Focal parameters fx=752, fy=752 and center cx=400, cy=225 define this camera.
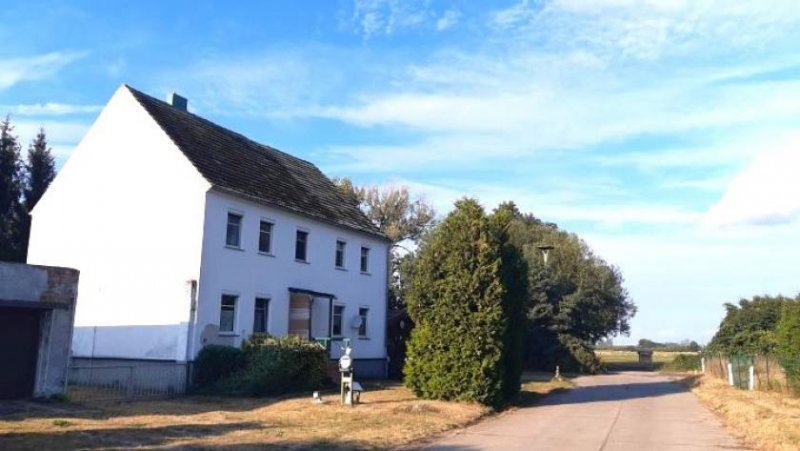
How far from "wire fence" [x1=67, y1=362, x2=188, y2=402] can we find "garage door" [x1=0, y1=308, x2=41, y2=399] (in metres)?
4.03

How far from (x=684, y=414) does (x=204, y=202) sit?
54.5 feet

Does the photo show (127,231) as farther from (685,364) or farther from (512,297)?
(685,364)

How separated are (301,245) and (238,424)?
15.3m

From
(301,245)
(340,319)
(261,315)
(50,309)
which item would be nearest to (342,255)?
(340,319)

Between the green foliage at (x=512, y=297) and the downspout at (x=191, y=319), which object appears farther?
the downspout at (x=191, y=319)

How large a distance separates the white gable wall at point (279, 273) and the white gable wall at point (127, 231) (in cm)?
76

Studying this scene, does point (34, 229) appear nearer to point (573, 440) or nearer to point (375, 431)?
point (375, 431)

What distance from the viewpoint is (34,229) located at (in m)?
29.8

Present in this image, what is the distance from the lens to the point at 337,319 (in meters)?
33.4

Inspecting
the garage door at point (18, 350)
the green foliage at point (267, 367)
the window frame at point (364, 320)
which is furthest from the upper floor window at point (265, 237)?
the garage door at point (18, 350)

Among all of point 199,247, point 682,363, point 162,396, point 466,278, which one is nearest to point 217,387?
point 162,396

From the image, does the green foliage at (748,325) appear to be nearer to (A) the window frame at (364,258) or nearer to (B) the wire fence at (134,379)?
(A) the window frame at (364,258)

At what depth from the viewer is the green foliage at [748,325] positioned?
53.3 metres

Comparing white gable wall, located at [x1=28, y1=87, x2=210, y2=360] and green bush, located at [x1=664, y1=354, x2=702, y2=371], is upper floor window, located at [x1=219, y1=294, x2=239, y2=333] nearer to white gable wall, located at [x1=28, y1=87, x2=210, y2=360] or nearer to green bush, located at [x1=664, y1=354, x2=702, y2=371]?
white gable wall, located at [x1=28, y1=87, x2=210, y2=360]
